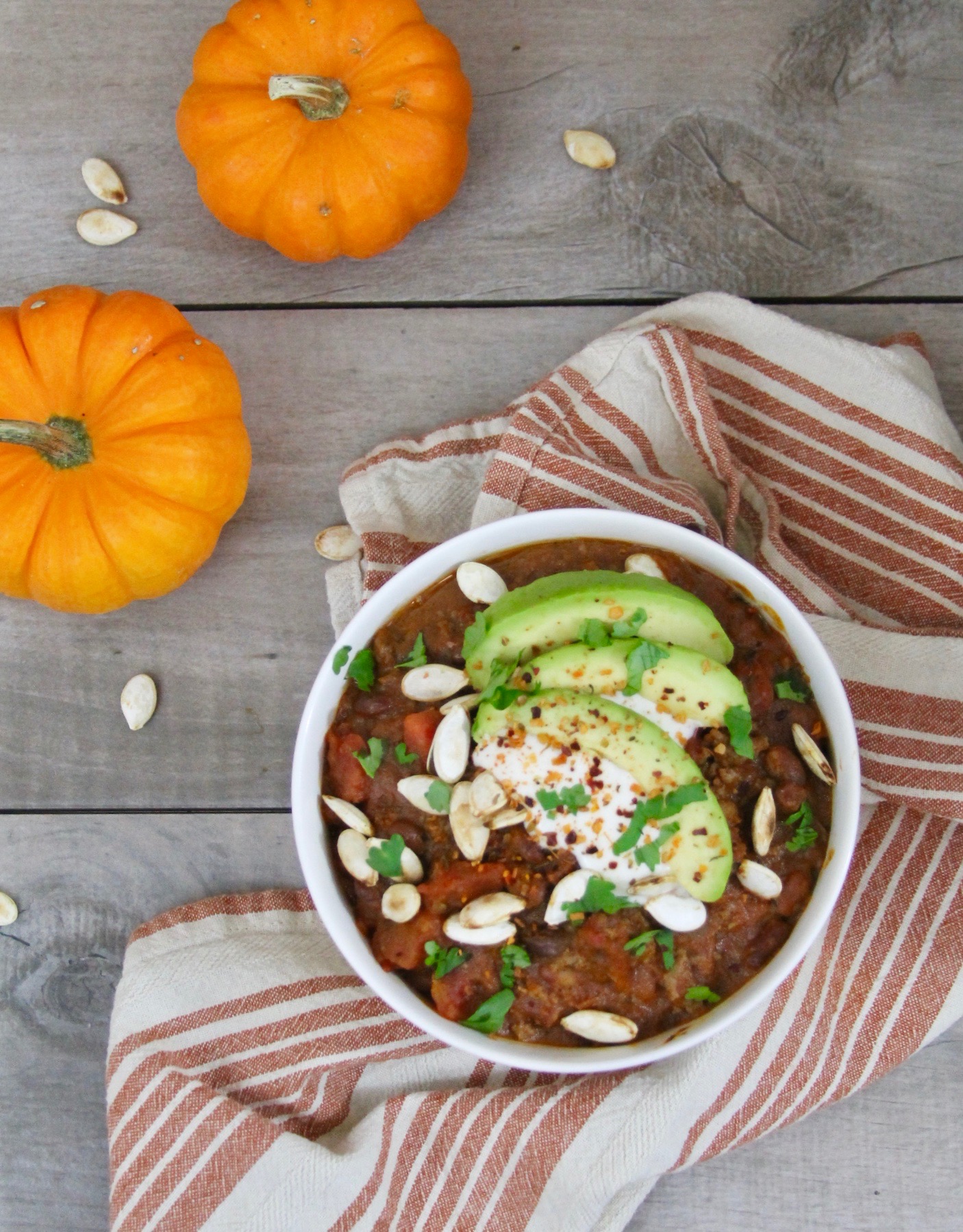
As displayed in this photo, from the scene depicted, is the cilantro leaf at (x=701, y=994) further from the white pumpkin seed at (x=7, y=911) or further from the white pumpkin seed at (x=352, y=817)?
the white pumpkin seed at (x=7, y=911)

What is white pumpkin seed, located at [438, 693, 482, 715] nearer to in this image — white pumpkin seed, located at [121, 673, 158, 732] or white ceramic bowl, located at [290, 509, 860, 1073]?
white ceramic bowl, located at [290, 509, 860, 1073]

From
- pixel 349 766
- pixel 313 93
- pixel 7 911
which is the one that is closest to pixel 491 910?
pixel 349 766

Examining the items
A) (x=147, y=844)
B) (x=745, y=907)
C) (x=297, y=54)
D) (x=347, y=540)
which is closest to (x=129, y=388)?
(x=347, y=540)

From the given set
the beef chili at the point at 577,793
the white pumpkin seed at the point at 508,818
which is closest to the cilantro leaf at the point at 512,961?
the beef chili at the point at 577,793

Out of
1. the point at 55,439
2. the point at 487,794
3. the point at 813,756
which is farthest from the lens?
→ the point at 55,439

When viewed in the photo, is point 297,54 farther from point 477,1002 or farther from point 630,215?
point 477,1002

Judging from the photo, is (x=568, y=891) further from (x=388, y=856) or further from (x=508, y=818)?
(x=388, y=856)
